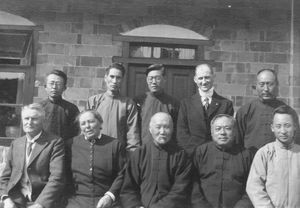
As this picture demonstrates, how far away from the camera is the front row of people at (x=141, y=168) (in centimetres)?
414

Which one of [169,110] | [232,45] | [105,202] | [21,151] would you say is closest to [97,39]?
[232,45]

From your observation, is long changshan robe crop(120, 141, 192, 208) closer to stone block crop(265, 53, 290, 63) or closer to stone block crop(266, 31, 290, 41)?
stone block crop(265, 53, 290, 63)

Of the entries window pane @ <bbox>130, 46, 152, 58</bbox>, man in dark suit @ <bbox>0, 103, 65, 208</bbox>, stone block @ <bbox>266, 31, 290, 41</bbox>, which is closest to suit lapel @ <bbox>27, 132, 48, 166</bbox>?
man in dark suit @ <bbox>0, 103, 65, 208</bbox>

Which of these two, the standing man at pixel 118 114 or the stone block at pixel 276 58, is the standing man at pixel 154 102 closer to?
the standing man at pixel 118 114

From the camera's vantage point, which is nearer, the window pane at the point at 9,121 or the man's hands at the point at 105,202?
the man's hands at the point at 105,202

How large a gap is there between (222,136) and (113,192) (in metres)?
1.09

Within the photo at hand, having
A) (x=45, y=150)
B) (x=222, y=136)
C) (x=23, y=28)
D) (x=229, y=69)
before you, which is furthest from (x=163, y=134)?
(x=23, y=28)

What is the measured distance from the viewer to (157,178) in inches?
167

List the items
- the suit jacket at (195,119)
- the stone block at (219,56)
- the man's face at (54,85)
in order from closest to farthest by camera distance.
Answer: the suit jacket at (195,119)
the man's face at (54,85)
the stone block at (219,56)

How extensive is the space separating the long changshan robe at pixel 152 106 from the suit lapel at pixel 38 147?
1.06 metres

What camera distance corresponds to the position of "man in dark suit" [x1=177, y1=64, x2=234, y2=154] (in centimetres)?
475

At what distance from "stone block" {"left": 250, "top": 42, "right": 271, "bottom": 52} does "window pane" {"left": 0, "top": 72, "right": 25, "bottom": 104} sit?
3403 millimetres

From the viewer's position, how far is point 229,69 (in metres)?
7.00

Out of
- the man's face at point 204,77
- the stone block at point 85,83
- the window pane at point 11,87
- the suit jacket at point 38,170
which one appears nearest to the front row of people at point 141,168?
the suit jacket at point 38,170
